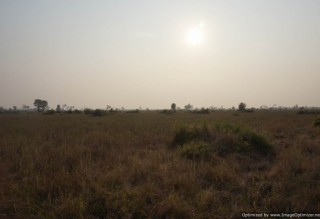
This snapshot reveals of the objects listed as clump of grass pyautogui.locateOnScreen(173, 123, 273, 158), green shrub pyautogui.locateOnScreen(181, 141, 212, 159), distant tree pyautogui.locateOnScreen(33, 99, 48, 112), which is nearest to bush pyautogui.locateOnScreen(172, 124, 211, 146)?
clump of grass pyautogui.locateOnScreen(173, 123, 273, 158)

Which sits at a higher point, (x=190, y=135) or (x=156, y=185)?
(x=190, y=135)

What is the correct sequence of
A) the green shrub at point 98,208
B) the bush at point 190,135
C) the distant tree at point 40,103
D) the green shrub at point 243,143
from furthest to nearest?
the distant tree at point 40,103
the bush at point 190,135
the green shrub at point 243,143
the green shrub at point 98,208

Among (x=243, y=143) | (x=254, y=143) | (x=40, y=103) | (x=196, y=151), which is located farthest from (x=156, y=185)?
(x=40, y=103)

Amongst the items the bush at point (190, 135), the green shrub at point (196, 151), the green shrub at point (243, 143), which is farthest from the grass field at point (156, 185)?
the bush at point (190, 135)

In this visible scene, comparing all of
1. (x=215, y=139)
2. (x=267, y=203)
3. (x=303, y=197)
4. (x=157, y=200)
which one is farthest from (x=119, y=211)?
(x=215, y=139)

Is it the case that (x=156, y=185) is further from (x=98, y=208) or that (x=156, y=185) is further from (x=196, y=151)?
(x=196, y=151)

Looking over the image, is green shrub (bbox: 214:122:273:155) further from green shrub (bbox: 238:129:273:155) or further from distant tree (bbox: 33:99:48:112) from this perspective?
distant tree (bbox: 33:99:48:112)

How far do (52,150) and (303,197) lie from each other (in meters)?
6.87

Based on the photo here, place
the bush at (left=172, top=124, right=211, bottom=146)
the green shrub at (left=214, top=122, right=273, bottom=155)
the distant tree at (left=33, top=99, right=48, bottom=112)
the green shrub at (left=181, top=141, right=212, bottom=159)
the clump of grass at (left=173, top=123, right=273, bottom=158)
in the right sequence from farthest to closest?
the distant tree at (left=33, top=99, right=48, bottom=112), the bush at (left=172, top=124, right=211, bottom=146), the green shrub at (left=214, top=122, right=273, bottom=155), the clump of grass at (left=173, top=123, right=273, bottom=158), the green shrub at (left=181, top=141, right=212, bottom=159)

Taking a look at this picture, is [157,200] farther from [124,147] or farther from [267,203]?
[124,147]

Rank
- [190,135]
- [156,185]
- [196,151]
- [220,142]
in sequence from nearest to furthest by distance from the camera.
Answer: [156,185] → [196,151] → [220,142] → [190,135]

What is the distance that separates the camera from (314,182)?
201 inches

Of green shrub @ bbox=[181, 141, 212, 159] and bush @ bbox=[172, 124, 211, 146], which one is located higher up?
bush @ bbox=[172, 124, 211, 146]

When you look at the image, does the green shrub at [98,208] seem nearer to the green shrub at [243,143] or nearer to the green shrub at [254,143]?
the green shrub at [243,143]
